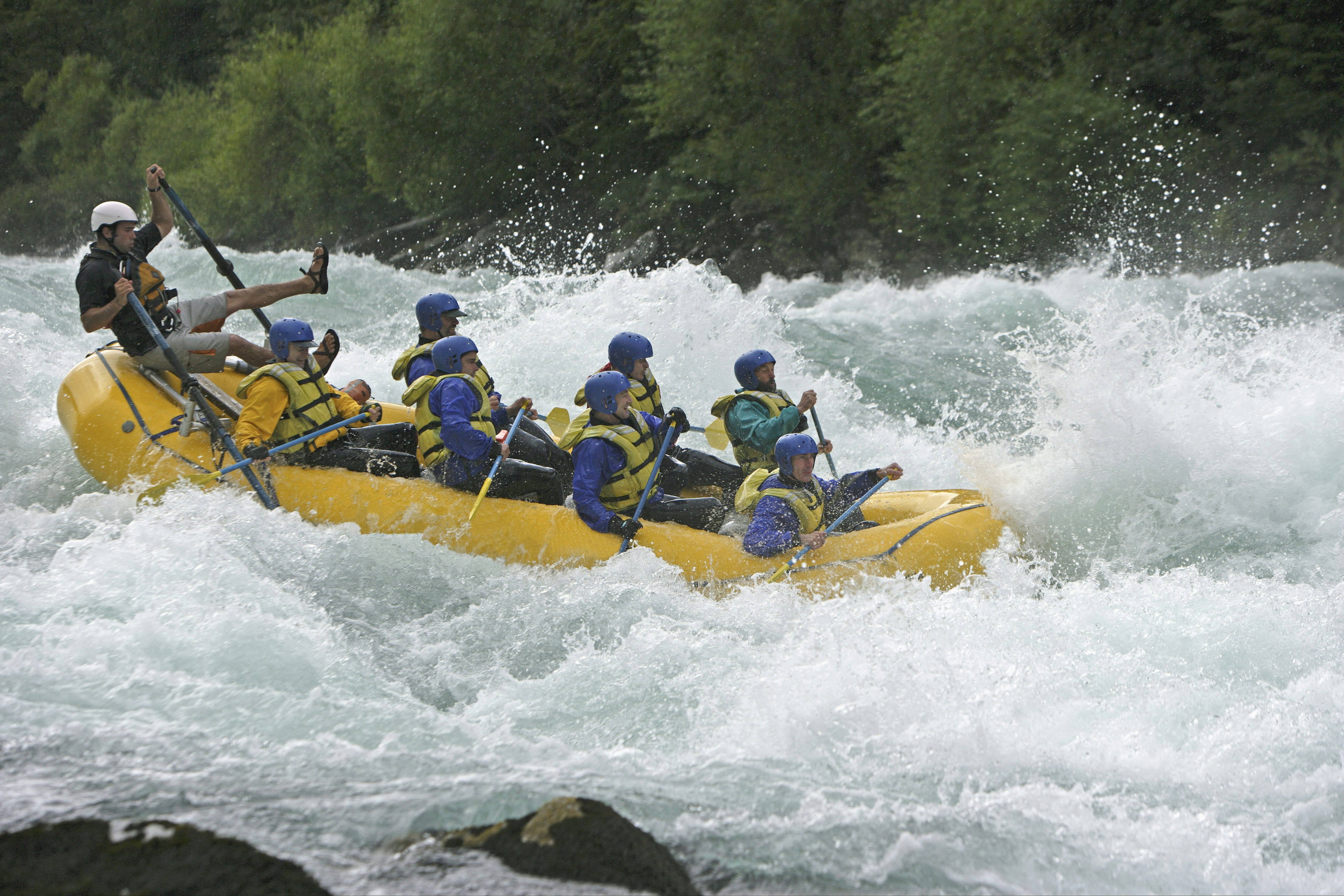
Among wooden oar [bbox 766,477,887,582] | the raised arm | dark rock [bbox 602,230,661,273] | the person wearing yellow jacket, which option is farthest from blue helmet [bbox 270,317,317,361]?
dark rock [bbox 602,230,661,273]

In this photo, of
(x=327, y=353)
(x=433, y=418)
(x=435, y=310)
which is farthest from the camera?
(x=327, y=353)

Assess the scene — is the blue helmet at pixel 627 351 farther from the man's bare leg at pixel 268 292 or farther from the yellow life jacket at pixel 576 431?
the man's bare leg at pixel 268 292

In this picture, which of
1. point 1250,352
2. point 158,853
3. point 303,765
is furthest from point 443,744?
point 1250,352

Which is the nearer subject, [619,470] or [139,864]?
[139,864]

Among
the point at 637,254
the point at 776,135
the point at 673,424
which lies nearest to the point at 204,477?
the point at 673,424

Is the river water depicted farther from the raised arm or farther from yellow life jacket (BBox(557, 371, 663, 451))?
the raised arm

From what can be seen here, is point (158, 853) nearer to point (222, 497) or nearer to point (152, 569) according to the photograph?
point (152, 569)

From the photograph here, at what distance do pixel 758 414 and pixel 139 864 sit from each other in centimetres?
378

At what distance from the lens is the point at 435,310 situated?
647cm

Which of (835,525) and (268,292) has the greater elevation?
(268,292)

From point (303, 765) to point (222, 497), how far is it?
2.43 m

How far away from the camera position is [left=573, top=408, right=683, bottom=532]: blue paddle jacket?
522 centimetres

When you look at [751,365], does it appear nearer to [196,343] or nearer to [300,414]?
[300,414]

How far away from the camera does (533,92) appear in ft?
73.2
